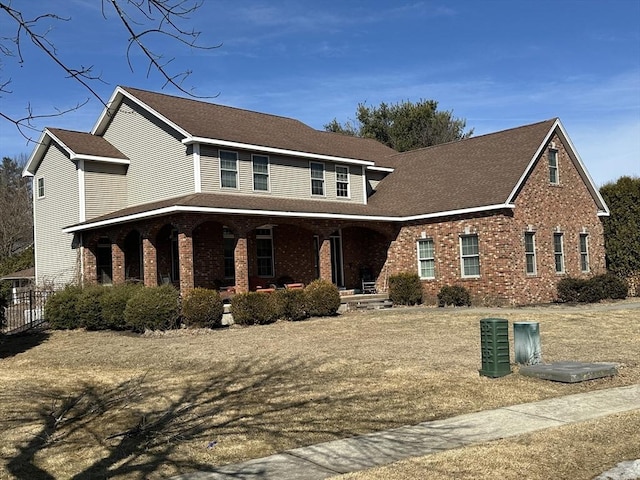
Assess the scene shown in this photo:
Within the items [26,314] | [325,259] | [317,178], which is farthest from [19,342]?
→ [317,178]

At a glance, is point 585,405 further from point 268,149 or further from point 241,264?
point 268,149

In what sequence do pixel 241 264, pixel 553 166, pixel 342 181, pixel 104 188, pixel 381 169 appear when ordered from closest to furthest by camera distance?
1. pixel 241 264
2. pixel 104 188
3. pixel 553 166
4. pixel 342 181
5. pixel 381 169

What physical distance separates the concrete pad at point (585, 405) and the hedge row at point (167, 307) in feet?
38.4

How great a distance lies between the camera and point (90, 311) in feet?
66.6

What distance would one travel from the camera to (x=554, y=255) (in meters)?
25.3

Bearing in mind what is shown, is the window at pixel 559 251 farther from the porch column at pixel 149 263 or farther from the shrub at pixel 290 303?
the porch column at pixel 149 263

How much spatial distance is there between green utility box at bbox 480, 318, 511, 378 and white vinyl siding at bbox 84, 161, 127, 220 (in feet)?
57.3

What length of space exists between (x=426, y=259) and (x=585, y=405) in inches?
668

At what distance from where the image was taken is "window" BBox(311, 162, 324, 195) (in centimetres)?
2561

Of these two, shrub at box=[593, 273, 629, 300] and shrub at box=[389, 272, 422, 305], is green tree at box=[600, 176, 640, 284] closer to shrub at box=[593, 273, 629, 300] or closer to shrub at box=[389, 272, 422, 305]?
shrub at box=[593, 273, 629, 300]

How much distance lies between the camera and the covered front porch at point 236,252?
21188 mm

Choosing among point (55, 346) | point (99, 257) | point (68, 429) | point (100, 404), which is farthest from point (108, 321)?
point (68, 429)

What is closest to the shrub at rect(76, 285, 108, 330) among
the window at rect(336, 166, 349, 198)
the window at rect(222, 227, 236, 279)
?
the window at rect(222, 227, 236, 279)

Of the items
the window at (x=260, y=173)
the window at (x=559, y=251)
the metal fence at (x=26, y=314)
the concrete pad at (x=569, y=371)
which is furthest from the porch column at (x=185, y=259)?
the window at (x=559, y=251)
